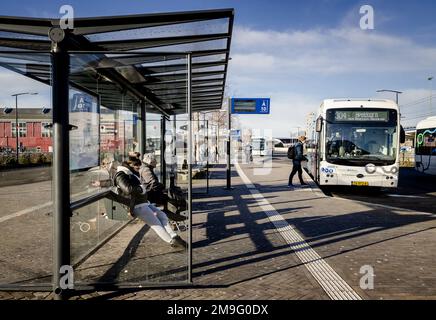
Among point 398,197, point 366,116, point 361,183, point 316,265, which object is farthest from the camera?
point 398,197

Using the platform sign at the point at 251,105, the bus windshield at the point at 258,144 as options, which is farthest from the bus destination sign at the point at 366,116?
the bus windshield at the point at 258,144

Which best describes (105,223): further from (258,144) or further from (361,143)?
(258,144)

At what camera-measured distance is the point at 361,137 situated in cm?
1401

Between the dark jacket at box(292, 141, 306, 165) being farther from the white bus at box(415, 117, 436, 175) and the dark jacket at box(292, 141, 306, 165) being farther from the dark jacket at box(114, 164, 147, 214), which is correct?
the dark jacket at box(114, 164, 147, 214)

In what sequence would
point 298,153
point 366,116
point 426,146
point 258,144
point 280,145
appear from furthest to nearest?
1. point 280,145
2. point 258,144
3. point 426,146
4. point 298,153
5. point 366,116

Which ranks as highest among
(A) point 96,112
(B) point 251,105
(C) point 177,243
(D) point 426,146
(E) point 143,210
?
(B) point 251,105

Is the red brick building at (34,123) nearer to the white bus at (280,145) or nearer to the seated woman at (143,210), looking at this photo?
the seated woman at (143,210)

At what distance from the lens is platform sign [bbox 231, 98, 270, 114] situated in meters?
15.7

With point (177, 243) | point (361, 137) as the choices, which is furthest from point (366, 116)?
point (177, 243)

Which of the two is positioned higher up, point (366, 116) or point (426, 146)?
point (366, 116)

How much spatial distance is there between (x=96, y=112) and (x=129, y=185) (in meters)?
1.67

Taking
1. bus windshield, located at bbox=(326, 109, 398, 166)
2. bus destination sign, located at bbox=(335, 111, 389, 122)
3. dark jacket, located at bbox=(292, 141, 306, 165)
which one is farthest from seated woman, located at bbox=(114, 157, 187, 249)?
dark jacket, located at bbox=(292, 141, 306, 165)

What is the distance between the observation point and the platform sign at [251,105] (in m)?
15.7

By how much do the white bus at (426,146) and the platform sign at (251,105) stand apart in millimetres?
10983
